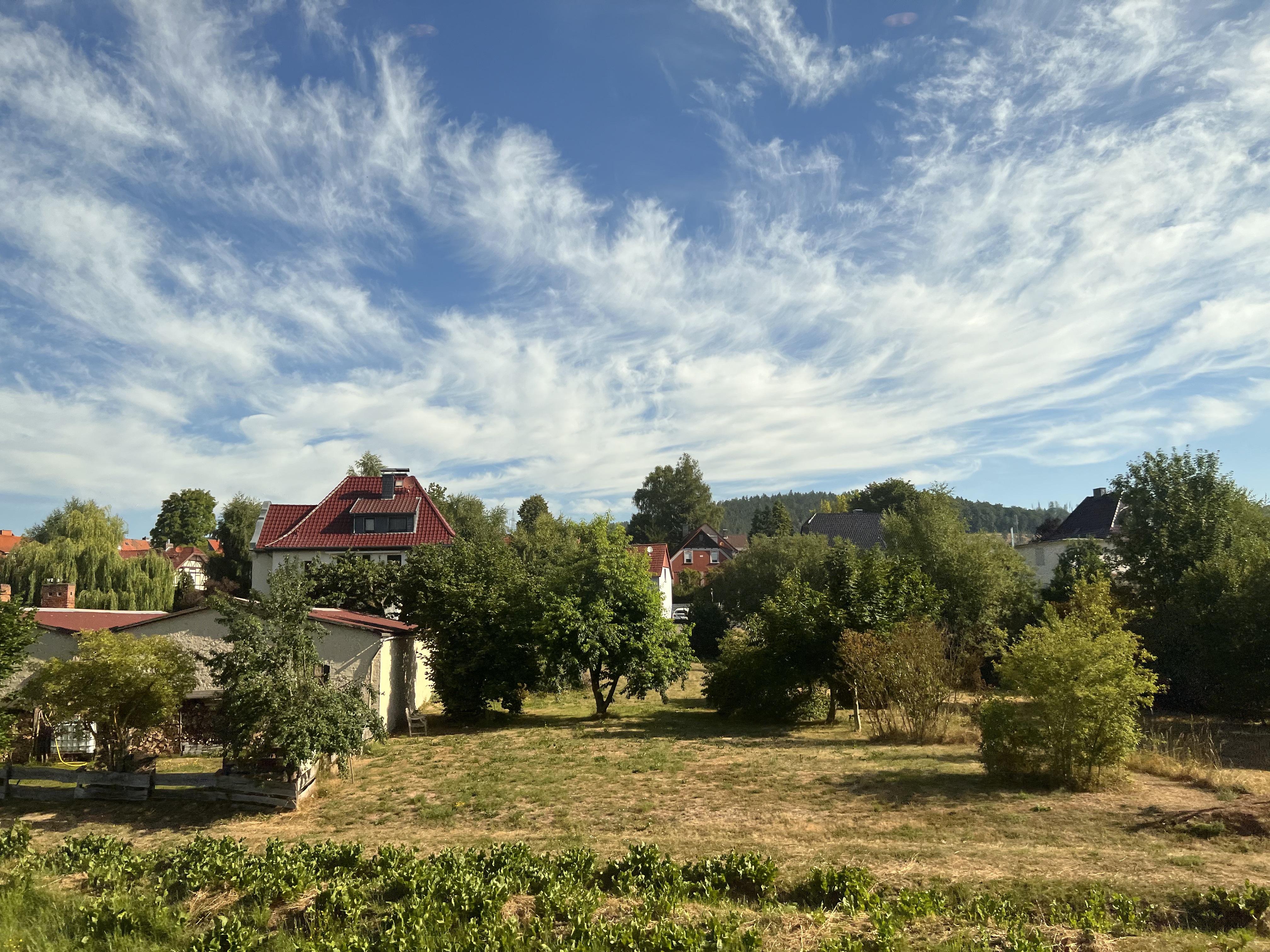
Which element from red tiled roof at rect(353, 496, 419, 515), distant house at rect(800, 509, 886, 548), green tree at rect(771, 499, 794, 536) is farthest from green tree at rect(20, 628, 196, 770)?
green tree at rect(771, 499, 794, 536)

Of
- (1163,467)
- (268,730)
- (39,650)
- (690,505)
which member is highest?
(690,505)

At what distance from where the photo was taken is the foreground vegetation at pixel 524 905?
7.59 m

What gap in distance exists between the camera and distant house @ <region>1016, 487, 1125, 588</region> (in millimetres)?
54125

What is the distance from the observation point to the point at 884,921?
749cm

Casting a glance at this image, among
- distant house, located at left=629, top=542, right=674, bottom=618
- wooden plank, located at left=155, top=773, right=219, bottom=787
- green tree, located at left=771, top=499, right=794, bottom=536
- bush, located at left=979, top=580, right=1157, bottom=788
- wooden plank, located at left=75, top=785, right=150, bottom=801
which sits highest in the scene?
green tree, located at left=771, top=499, right=794, bottom=536

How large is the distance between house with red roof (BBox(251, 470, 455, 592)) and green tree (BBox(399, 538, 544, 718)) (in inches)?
612

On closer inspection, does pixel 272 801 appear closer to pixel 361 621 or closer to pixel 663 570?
pixel 361 621

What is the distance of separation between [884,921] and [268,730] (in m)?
11.2

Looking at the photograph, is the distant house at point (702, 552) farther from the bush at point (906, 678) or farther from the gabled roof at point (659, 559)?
the bush at point (906, 678)

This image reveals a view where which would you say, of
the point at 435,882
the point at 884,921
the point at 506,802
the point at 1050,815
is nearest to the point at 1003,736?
the point at 1050,815

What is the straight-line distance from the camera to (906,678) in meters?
19.9

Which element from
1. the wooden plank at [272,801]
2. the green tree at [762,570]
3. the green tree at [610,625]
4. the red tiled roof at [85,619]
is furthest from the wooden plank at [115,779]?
the green tree at [762,570]

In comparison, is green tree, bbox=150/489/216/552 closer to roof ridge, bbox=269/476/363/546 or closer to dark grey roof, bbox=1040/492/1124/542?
roof ridge, bbox=269/476/363/546

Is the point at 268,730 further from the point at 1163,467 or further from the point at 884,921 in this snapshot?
the point at 1163,467
